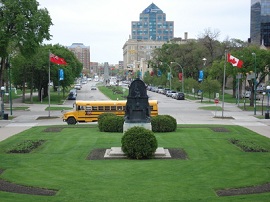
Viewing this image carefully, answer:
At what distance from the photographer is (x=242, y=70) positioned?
6131 centimetres

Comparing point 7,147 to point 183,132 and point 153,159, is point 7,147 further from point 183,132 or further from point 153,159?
point 183,132

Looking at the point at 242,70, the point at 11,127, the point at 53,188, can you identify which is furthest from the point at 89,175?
the point at 242,70

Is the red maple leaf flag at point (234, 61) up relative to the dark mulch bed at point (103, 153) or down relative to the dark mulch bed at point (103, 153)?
up

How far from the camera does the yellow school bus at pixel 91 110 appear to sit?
1550 inches

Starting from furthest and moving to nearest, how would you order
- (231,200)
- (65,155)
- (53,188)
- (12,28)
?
(12,28) < (65,155) < (53,188) < (231,200)

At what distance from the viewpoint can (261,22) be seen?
135375mm

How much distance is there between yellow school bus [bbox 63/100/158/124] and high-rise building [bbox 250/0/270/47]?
99.7 m

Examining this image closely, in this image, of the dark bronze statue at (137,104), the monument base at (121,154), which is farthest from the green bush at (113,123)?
the monument base at (121,154)

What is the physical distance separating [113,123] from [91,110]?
8.93 meters

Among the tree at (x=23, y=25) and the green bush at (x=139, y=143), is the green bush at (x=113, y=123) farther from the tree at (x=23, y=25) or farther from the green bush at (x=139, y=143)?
the tree at (x=23, y=25)

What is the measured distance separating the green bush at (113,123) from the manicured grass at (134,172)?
12.4 feet

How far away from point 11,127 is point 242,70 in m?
33.8

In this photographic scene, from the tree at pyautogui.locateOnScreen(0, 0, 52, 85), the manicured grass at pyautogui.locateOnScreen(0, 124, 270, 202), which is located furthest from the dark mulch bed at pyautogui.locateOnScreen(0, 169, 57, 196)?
the tree at pyautogui.locateOnScreen(0, 0, 52, 85)

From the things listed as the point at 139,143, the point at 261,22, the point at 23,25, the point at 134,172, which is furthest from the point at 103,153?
the point at 261,22
